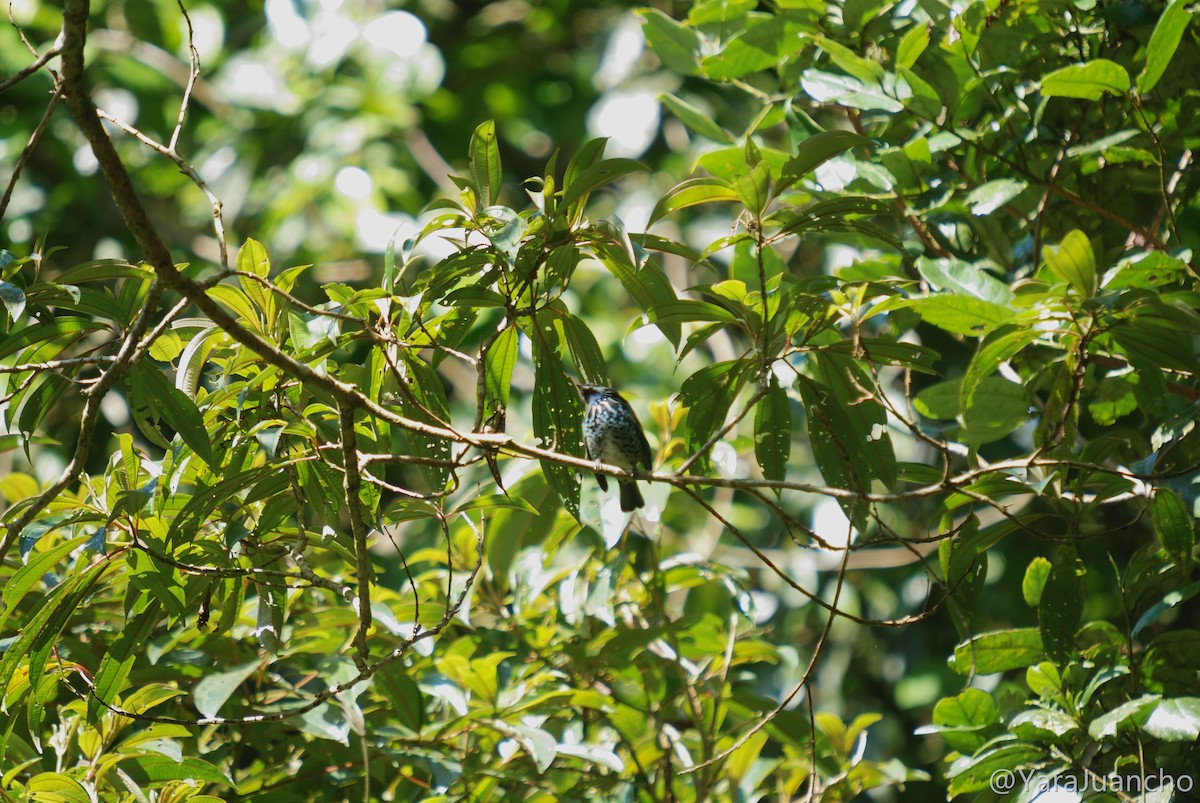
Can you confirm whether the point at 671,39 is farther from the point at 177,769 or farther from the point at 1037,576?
the point at 177,769

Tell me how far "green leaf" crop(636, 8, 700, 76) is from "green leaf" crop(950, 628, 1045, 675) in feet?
5.22

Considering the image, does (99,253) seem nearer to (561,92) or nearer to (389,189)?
(389,189)

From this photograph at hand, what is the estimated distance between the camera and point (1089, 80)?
Answer: 7.07ft

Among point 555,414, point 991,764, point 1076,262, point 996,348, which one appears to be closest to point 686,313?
point 555,414

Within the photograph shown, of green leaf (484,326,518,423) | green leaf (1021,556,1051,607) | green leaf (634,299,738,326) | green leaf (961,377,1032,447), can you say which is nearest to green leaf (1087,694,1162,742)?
green leaf (1021,556,1051,607)

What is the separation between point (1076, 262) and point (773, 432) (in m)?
0.65

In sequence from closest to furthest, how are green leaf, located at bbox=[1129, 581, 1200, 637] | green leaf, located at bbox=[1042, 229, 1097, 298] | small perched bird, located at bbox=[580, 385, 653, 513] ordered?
green leaf, located at bbox=[1042, 229, 1097, 298] → green leaf, located at bbox=[1129, 581, 1200, 637] → small perched bird, located at bbox=[580, 385, 653, 513]

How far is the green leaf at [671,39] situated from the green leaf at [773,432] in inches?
45.9

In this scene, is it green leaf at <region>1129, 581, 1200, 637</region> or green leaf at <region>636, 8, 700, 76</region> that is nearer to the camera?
green leaf at <region>1129, 581, 1200, 637</region>

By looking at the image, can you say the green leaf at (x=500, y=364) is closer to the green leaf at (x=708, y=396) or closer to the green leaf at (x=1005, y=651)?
the green leaf at (x=708, y=396)

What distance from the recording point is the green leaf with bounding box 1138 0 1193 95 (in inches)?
79.4

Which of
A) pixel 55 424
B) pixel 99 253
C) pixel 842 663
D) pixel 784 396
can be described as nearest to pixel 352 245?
pixel 99 253

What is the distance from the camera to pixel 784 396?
7.06 feet

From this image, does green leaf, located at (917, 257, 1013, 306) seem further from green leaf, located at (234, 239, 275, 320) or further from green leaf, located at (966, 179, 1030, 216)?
green leaf, located at (234, 239, 275, 320)
